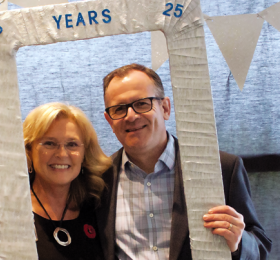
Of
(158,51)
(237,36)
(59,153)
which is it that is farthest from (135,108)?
(237,36)

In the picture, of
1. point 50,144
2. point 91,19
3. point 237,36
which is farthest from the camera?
point 237,36

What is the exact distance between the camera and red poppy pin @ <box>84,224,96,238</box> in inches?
37.6

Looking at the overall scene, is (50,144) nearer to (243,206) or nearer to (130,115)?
(130,115)

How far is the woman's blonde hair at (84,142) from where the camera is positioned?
94cm

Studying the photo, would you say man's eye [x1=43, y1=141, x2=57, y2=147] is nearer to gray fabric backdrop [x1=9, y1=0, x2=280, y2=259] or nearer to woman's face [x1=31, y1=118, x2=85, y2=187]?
woman's face [x1=31, y1=118, x2=85, y2=187]

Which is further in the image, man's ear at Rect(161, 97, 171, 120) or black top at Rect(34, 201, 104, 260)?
man's ear at Rect(161, 97, 171, 120)

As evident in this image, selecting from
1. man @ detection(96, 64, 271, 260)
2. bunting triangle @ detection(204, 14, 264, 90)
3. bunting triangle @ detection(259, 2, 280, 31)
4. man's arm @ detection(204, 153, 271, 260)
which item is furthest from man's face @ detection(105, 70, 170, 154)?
bunting triangle @ detection(259, 2, 280, 31)

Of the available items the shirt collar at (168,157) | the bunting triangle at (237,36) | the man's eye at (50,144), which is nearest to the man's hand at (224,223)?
the shirt collar at (168,157)

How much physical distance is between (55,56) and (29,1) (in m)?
0.20

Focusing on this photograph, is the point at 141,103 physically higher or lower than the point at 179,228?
higher

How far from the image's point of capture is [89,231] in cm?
96

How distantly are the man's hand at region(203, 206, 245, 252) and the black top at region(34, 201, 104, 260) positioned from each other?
1.26 feet

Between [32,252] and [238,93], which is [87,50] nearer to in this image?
[238,93]

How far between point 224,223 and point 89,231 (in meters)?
0.42
